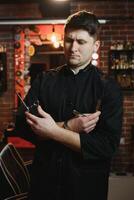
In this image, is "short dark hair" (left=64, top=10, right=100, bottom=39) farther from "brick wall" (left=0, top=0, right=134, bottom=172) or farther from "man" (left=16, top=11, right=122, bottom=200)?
"brick wall" (left=0, top=0, right=134, bottom=172)

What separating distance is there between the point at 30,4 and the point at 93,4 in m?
1.69

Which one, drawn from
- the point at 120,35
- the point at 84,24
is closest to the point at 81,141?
the point at 84,24

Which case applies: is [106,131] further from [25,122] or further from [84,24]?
[84,24]

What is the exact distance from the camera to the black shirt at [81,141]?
1580mm

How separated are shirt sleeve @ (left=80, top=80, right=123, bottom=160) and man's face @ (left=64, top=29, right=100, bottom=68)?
16 cm

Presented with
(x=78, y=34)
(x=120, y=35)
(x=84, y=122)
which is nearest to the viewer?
(x=84, y=122)

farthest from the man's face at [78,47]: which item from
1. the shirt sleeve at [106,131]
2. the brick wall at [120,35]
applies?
the brick wall at [120,35]

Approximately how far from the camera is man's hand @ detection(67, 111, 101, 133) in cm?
155

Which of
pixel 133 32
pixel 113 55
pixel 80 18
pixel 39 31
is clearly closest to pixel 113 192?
pixel 113 55

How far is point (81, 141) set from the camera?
1558 mm

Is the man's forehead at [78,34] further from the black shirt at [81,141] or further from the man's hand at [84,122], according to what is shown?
the man's hand at [84,122]

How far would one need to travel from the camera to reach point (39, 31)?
7453 mm

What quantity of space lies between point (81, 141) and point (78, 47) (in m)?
0.42

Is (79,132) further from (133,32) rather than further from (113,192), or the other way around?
(133,32)
